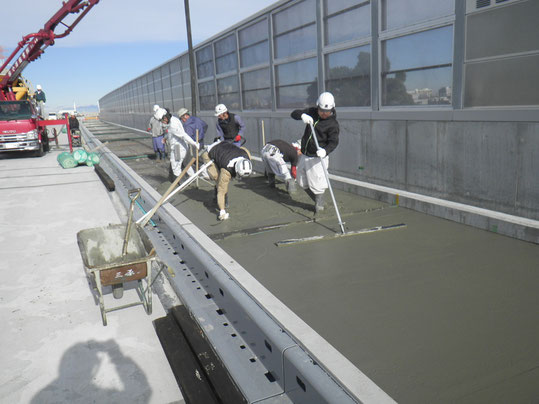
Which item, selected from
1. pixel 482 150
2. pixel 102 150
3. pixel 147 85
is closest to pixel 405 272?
pixel 482 150

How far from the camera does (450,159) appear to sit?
6750 mm

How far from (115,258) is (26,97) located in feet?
69.0

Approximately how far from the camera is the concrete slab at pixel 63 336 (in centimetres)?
312

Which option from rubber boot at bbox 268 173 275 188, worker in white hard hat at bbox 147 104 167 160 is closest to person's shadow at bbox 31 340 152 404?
rubber boot at bbox 268 173 275 188

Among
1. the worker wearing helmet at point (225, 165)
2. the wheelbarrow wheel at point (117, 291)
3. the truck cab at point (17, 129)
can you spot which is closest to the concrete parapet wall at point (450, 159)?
the worker wearing helmet at point (225, 165)

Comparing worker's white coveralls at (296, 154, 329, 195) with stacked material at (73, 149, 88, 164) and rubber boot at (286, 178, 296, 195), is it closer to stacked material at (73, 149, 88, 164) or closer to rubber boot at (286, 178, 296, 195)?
rubber boot at (286, 178, 296, 195)

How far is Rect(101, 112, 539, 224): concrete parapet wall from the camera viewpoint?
5.60 meters

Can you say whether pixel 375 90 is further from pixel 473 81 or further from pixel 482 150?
pixel 482 150

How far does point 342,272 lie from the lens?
4.76m

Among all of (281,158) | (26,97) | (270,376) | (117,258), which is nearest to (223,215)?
(281,158)

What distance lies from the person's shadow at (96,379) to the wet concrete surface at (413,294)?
4.94ft

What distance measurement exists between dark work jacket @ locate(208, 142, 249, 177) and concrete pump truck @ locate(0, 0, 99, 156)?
1431 centimetres

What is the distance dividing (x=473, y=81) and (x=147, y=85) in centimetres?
3193

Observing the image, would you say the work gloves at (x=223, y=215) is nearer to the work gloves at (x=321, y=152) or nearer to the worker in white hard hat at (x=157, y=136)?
the work gloves at (x=321, y=152)
